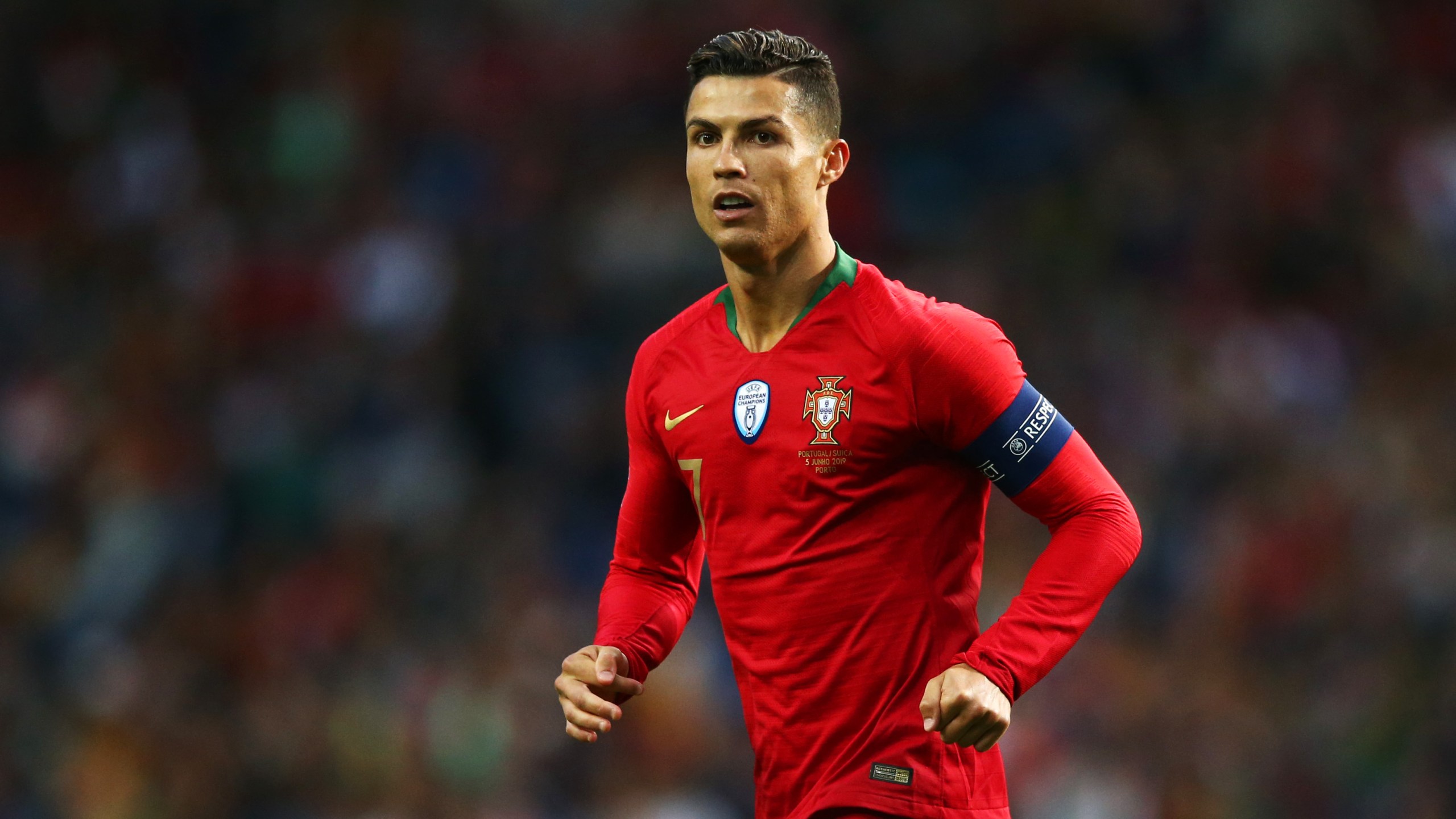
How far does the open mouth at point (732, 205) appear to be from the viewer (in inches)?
134

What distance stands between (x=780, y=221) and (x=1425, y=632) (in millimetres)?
5369

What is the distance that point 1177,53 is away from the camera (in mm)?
9977

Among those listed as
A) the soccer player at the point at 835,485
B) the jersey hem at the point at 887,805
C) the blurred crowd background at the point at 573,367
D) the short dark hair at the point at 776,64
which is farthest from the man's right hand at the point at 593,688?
the blurred crowd background at the point at 573,367

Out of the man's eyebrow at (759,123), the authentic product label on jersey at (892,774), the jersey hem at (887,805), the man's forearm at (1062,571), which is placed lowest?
the jersey hem at (887,805)

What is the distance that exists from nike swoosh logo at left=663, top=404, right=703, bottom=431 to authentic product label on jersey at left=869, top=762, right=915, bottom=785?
0.83 meters

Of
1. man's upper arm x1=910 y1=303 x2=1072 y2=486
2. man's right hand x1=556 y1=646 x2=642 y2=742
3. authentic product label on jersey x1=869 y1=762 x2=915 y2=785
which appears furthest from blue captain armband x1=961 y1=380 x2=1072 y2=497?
man's right hand x1=556 y1=646 x2=642 y2=742

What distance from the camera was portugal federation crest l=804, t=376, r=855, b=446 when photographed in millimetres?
3334

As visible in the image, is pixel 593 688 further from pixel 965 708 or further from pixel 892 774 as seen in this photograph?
pixel 965 708

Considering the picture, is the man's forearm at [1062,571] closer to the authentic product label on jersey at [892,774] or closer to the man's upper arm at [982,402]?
the man's upper arm at [982,402]

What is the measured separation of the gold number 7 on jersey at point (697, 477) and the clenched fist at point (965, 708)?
0.76m

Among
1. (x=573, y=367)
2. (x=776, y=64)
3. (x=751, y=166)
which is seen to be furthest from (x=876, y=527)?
(x=573, y=367)

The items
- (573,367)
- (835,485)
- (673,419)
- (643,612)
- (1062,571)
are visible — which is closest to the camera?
(1062,571)

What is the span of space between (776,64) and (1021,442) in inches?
36.4

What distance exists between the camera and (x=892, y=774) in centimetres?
324
